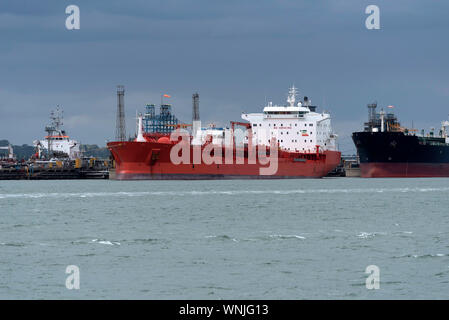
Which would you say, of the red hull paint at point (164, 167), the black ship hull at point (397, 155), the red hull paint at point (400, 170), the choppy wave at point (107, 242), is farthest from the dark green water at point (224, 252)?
the red hull paint at point (400, 170)

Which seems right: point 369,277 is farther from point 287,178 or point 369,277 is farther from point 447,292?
point 287,178

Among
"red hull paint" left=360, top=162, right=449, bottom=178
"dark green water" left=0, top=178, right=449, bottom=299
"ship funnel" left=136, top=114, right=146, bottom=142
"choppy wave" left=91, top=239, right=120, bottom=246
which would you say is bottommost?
"dark green water" left=0, top=178, right=449, bottom=299

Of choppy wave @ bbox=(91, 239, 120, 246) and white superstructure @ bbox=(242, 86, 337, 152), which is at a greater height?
white superstructure @ bbox=(242, 86, 337, 152)

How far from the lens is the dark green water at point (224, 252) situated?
523 inches

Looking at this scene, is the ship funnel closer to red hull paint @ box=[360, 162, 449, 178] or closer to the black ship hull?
the black ship hull

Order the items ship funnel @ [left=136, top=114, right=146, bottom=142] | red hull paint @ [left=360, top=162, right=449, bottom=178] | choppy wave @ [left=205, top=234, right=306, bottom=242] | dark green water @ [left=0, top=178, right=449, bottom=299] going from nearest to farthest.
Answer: dark green water @ [left=0, top=178, right=449, bottom=299] → choppy wave @ [left=205, top=234, right=306, bottom=242] → ship funnel @ [left=136, top=114, right=146, bottom=142] → red hull paint @ [left=360, top=162, right=449, bottom=178]

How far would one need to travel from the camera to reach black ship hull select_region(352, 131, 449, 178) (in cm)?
7156

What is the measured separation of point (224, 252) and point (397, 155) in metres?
57.7

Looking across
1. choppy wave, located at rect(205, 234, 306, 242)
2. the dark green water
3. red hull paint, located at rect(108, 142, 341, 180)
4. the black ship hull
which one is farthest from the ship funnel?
choppy wave, located at rect(205, 234, 306, 242)

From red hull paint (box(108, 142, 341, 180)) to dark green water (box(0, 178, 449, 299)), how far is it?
25907 millimetres

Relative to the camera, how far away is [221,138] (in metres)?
66.5

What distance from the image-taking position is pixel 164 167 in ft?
191
